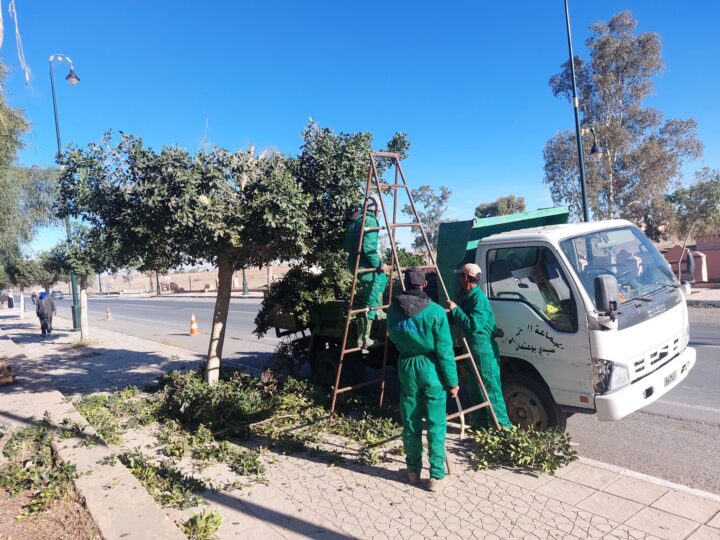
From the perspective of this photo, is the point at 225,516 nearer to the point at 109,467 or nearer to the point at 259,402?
the point at 109,467

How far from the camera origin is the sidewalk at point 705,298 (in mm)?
15872

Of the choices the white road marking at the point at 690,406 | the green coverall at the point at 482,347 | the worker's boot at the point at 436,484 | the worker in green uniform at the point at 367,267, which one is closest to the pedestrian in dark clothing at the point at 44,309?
the worker in green uniform at the point at 367,267

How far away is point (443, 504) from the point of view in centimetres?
368

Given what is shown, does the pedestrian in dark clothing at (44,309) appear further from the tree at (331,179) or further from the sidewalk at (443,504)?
the sidewalk at (443,504)

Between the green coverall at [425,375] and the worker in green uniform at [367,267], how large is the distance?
56.5 inches

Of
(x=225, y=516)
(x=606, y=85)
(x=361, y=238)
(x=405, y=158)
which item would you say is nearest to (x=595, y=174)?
(x=606, y=85)

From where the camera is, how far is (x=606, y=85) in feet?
86.6

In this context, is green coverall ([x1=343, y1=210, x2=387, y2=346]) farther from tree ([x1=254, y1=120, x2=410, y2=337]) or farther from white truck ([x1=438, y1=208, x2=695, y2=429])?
white truck ([x1=438, y1=208, x2=695, y2=429])

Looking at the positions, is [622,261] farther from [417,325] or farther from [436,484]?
[436,484]

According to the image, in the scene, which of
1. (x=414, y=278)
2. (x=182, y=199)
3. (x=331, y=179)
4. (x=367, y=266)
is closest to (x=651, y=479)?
(x=414, y=278)

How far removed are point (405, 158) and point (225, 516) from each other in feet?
15.1

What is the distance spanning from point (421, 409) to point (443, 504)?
697mm

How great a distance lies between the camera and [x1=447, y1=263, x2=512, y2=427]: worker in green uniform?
441 cm

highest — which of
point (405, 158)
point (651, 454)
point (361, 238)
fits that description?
point (405, 158)
